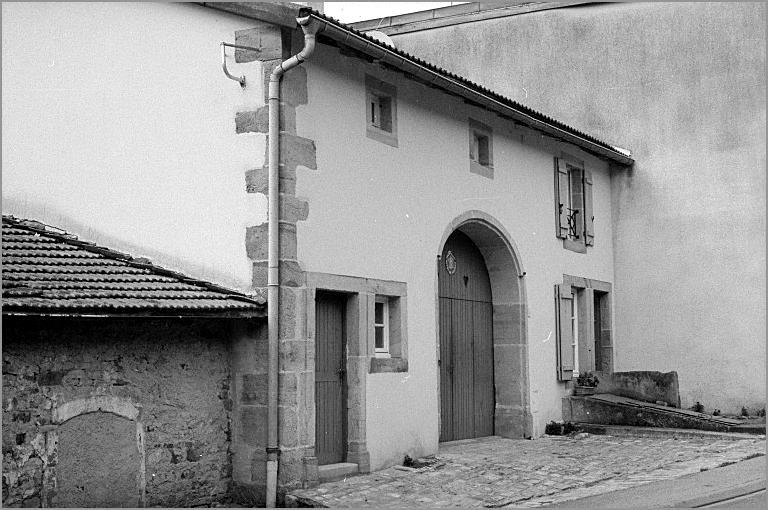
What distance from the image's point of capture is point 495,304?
14.0 meters

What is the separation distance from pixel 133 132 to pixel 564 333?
7238 millimetres

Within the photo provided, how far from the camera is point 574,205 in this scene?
51.9ft

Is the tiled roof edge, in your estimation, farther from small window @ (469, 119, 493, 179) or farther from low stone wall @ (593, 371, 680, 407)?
low stone wall @ (593, 371, 680, 407)

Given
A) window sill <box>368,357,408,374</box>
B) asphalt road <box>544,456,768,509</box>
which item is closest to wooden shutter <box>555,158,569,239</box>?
window sill <box>368,357,408,374</box>

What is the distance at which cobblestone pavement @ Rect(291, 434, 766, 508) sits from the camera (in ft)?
30.4

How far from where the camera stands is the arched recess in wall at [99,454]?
837 centimetres

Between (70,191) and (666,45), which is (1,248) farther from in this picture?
(666,45)

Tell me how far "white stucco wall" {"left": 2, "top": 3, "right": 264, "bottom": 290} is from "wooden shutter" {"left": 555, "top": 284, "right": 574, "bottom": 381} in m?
6.42

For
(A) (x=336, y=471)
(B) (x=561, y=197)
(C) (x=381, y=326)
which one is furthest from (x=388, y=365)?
(B) (x=561, y=197)

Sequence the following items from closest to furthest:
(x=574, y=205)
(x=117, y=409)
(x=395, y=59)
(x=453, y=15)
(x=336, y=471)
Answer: (x=117, y=409)
(x=336, y=471)
(x=395, y=59)
(x=574, y=205)
(x=453, y=15)

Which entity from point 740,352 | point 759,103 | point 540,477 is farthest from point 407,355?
point 759,103

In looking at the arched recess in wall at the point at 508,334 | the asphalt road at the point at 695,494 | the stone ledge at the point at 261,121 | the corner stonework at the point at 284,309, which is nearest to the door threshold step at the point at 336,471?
the corner stonework at the point at 284,309

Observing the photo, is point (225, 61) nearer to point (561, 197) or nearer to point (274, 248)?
point (274, 248)

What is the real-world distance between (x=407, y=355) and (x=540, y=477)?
195 cm
